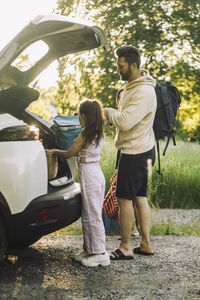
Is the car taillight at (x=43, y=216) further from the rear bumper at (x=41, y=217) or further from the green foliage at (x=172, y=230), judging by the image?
the green foliage at (x=172, y=230)

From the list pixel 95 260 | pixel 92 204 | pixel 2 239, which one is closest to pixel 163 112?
pixel 92 204

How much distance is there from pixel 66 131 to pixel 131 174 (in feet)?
2.33

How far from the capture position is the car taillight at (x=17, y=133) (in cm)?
368

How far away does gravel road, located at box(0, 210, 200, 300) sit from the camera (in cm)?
370

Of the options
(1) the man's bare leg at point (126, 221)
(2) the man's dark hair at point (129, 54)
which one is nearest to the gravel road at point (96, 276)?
(1) the man's bare leg at point (126, 221)

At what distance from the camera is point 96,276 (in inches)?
162

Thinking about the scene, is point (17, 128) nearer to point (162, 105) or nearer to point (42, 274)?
point (42, 274)

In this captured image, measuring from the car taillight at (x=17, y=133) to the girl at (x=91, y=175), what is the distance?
51 cm

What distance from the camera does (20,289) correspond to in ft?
12.3

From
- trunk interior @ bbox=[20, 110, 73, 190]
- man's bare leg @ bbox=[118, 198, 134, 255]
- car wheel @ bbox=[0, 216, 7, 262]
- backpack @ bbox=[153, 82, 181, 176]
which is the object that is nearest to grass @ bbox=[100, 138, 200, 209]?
backpack @ bbox=[153, 82, 181, 176]

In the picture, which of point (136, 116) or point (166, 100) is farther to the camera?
point (166, 100)

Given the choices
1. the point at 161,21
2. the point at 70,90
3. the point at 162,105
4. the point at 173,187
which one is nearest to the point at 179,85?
the point at 161,21

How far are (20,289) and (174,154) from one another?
22.9ft

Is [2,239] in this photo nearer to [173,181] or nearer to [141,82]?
[141,82]
